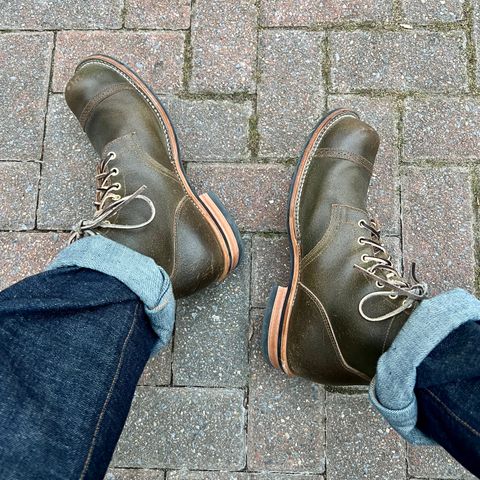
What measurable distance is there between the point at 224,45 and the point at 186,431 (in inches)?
52.8

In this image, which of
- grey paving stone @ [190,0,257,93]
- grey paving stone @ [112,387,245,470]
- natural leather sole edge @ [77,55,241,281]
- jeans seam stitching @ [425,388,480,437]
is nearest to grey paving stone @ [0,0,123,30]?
natural leather sole edge @ [77,55,241,281]

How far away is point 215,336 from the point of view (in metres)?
1.79

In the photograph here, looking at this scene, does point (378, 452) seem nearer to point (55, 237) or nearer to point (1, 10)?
point (55, 237)

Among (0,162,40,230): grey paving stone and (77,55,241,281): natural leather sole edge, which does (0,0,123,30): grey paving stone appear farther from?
(0,162,40,230): grey paving stone

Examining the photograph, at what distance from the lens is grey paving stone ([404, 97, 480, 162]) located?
6.14ft

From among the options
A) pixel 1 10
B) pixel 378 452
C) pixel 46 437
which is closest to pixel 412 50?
pixel 378 452

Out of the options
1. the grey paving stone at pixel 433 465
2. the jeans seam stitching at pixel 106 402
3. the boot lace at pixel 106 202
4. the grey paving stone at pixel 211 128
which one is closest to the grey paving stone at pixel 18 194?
the boot lace at pixel 106 202

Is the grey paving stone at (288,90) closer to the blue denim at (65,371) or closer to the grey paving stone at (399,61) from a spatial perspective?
the grey paving stone at (399,61)

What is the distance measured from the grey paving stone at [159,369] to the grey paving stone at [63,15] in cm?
119

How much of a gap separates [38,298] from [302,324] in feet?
2.51

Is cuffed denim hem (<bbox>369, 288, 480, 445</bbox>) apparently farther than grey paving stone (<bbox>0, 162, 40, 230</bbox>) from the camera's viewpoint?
No

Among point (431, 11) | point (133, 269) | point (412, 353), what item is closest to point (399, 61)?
point (431, 11)

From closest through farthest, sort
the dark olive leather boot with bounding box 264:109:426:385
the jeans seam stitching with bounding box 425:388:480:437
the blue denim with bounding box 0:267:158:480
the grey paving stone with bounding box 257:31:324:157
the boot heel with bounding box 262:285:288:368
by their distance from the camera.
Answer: the blue denim with bounding box 0:267:158:480, the jeans seam stitching with bounding box 425:388:480:437, the dark olive leather boot with bounding box 264:109:426:385, the boot heel with bounding box 262:285:288:368, the grey paving stone with bounding box 257:31:324:157

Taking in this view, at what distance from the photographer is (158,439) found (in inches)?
69.6
